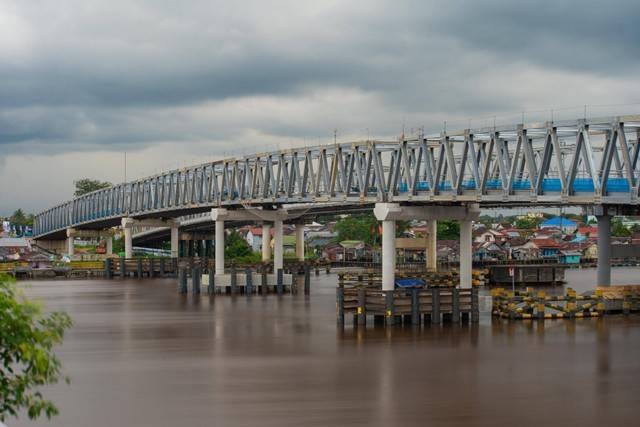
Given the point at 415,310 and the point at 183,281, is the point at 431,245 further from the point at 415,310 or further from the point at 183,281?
the point at 415,310

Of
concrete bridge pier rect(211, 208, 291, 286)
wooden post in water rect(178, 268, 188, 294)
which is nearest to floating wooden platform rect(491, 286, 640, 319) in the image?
concrete bridge pier rect(211, 208, 291, 286)

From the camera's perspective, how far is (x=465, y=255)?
5769cm

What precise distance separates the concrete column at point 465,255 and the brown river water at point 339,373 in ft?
9.33

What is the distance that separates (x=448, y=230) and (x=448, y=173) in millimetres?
116469

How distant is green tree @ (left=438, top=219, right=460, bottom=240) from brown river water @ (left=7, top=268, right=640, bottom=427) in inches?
4425

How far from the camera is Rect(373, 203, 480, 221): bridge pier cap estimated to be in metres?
56.8

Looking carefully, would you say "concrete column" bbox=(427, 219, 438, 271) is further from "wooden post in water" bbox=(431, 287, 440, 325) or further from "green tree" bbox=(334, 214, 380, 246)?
"green tree" bbox=(334, 214, 380, 246)

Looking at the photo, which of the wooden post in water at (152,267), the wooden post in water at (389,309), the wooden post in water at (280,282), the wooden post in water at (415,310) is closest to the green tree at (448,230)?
the wooden post in water at (152,267)

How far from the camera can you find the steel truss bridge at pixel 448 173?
143 ft

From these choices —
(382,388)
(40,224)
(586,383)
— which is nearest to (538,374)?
(586,383)

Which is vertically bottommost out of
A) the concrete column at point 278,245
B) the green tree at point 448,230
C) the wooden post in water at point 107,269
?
the wooden post in water at point 107,269

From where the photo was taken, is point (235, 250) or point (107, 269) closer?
point (107, 269)

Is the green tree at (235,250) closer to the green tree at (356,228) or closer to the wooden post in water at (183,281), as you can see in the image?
the green tree at (356,228)

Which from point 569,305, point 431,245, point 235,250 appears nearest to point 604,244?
point 569,305
